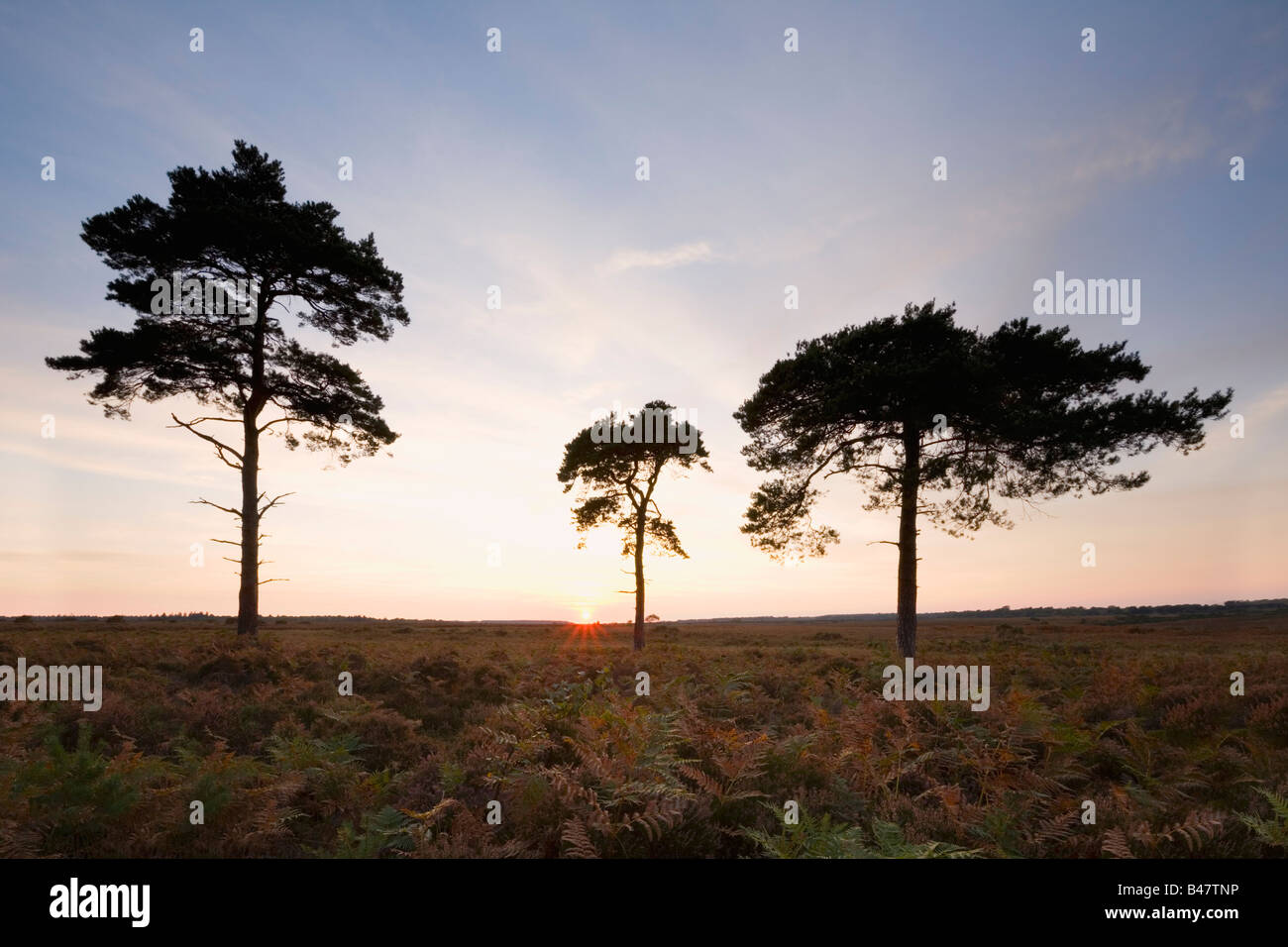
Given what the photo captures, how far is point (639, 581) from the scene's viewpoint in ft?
80.5

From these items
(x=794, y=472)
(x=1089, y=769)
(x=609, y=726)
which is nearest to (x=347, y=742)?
(x=609, y=726)

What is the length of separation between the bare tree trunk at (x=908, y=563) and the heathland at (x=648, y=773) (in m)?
5.38

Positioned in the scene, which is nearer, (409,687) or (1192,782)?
(1192,782)

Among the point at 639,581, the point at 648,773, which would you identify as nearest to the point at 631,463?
the point at 639,581

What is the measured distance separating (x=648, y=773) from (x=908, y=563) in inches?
542

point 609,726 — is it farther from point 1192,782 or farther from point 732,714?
point 1192,782

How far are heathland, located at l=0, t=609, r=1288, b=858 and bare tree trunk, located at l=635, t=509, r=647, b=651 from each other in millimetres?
13051

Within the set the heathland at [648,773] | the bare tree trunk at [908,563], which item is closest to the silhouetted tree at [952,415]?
the bare tree trunk at [908,563]

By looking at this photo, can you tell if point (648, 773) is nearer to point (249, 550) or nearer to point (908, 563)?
point (908, 563)

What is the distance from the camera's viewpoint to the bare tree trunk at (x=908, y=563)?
16.5 metres

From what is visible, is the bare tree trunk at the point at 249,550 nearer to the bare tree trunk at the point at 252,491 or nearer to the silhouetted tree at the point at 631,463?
the bare tree trunk at the point at 252,491

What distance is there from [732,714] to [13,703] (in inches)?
435

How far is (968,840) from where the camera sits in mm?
4582
